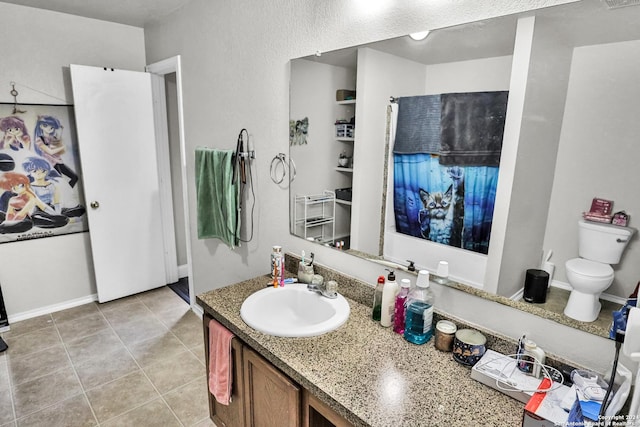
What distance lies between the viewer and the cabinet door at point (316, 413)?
1.09m

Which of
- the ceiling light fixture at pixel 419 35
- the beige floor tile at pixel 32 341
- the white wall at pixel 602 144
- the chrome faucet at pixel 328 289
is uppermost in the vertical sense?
the ceiling light fixture at pixel 419 35

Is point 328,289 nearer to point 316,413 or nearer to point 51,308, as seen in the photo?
point 316,413

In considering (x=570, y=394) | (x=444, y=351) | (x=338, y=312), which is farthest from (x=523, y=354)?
(x=338, y=312)

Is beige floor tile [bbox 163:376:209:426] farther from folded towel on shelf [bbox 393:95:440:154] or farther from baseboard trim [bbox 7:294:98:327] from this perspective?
folded towel on shelf [bbox 393:95:440:154]

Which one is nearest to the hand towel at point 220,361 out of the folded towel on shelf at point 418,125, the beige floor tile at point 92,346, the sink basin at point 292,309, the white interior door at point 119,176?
the sink basin at point 292,309

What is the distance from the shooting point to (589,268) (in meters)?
1.03

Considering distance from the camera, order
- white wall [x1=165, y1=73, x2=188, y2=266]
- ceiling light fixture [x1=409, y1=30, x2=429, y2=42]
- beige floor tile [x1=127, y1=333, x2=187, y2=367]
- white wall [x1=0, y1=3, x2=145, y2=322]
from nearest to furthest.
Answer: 1. ceiling light fixture [x1=409, y1=30, x2=429, y2=42]
2. beige floor tile [x1=127, y1=333, x2=187, y2=367]
3. white wall [x1=0, y1=3, x2=145, y2=322]
4. white wall [x1=165, y1=73, x2=188, y2=266]

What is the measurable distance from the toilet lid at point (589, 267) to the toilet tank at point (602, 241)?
12mm

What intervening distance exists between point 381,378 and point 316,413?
283 millimetres

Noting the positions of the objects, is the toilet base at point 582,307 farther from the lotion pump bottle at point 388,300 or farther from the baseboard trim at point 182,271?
the baseboard trim at point 182,271

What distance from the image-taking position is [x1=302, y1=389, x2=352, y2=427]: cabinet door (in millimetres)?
1087

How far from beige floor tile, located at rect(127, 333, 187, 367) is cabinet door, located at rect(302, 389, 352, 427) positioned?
1.68 m

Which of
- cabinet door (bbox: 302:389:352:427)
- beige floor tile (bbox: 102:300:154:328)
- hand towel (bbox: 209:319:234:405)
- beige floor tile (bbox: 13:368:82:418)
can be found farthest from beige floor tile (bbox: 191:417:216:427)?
beige floor tile (bbox: 102:300:154:328)

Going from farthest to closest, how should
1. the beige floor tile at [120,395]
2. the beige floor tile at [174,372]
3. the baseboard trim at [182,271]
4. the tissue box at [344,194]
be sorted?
the baseboard trim at [182,271] < the beige floor tile at [174,372] < the beige floor tile at [120,395] < the tissue box at [344,194]
